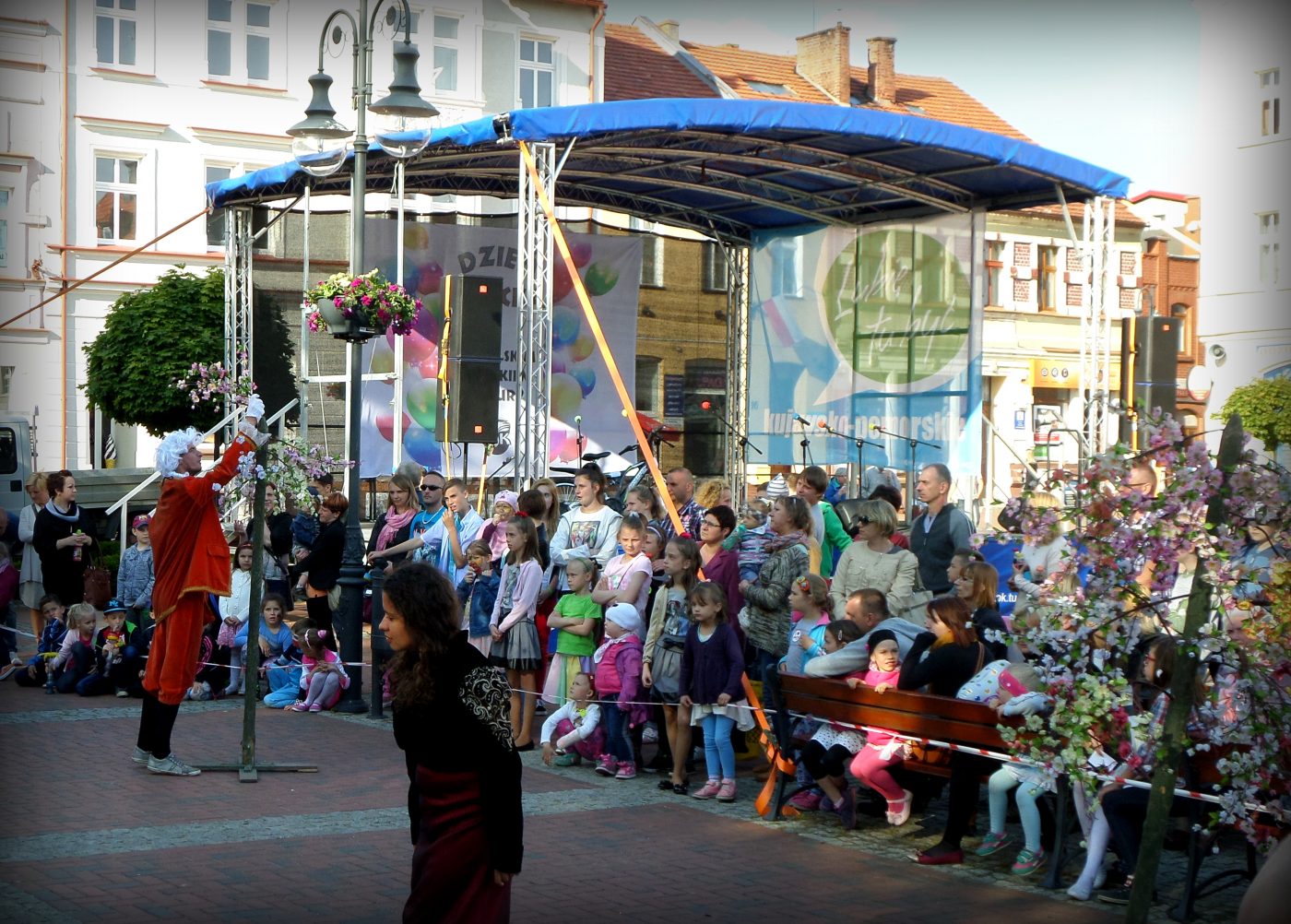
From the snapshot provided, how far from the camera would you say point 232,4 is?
3.50m

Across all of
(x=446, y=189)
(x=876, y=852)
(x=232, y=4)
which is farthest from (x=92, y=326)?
(x=232, y=4)

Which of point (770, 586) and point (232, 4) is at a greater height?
point (232, 4)

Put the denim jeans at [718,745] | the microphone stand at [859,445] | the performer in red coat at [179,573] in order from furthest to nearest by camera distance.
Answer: the microphone stand at [859,445] → the performer in red coat at [179,573] → the denim jeans at [718,745]

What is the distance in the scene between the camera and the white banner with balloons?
2198 centimetres

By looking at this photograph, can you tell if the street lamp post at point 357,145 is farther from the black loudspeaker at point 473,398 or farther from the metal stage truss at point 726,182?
the metal stage truss at point 726,182

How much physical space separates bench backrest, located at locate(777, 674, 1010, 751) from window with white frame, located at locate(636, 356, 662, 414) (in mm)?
21187

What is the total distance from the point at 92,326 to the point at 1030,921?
1257 inches

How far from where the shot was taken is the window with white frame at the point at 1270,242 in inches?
136

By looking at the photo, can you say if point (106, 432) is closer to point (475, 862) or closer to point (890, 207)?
point (890, 207)

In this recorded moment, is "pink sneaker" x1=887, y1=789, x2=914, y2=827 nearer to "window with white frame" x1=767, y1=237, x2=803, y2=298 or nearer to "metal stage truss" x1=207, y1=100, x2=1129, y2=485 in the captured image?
"metal stage truss" x1=207, y1=100, x2=1129, y2=485

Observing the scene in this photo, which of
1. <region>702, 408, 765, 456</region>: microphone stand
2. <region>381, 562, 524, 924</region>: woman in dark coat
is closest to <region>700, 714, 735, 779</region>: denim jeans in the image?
<region>381, 562, 524, 924</region>: woman in dark coat

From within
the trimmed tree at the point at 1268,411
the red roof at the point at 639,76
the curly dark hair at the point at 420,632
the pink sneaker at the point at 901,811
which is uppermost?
the red roof at the point at 639,76

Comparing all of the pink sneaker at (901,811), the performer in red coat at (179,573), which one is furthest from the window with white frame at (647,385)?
the pink sneaker at (901,811)

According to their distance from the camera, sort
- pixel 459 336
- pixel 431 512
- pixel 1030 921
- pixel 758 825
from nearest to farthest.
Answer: pixel 1030 921 < pixel 758 825 < pixel 431 512 < pixel 459 336
